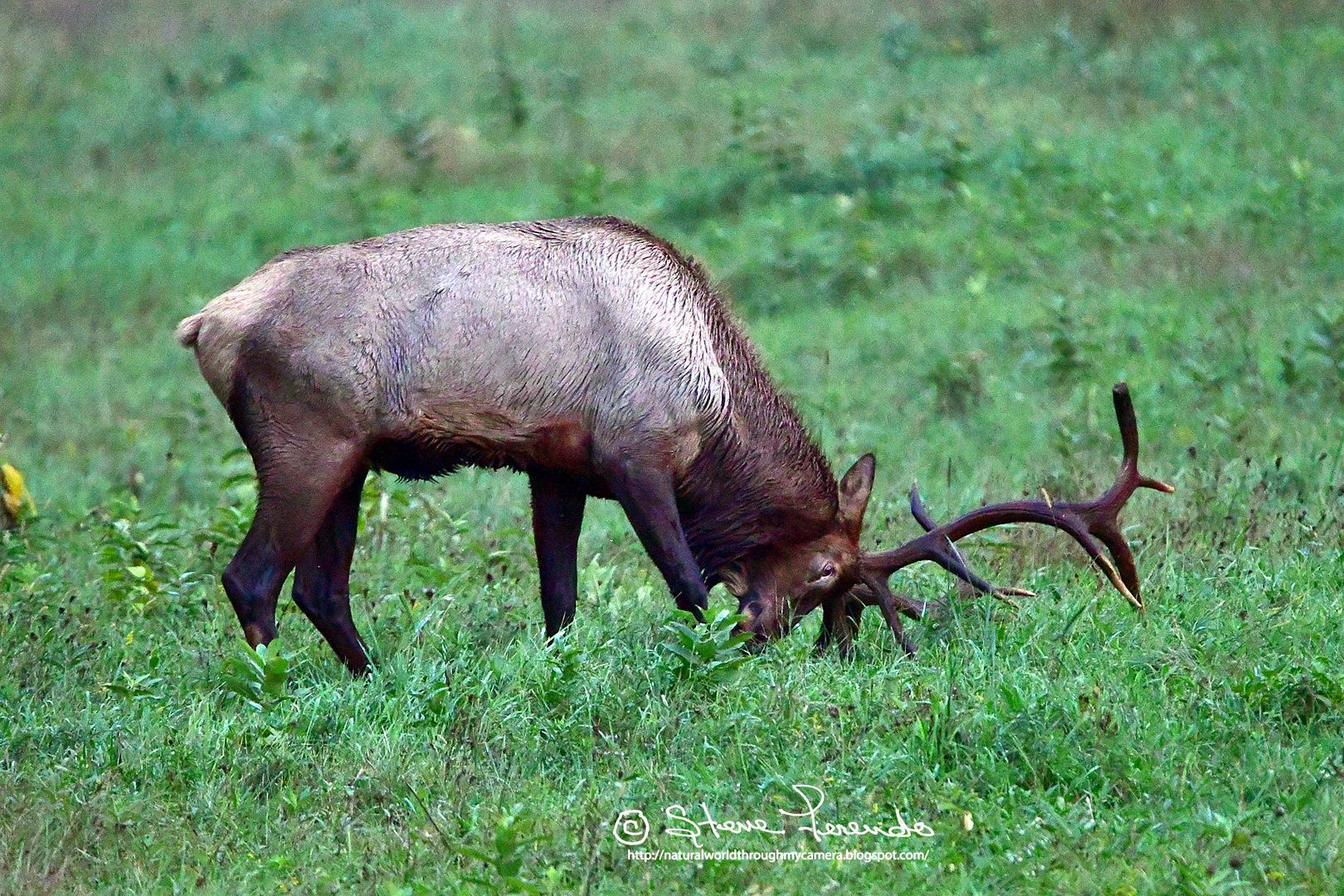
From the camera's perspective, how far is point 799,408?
25.0ft

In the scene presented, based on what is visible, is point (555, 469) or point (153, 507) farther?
point (153, 507)

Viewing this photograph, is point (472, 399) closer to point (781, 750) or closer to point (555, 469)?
point (555, 469)

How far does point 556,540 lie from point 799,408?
6.03ft

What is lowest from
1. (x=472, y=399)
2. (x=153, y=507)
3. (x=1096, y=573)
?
(x=153, y=507)

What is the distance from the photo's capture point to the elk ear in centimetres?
618

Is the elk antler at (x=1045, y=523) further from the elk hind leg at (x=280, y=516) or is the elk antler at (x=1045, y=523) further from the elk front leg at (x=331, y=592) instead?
the elk hind leg at (x=280, y=516)

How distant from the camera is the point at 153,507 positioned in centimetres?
893

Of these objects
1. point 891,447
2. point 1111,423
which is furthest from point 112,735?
point 1111,423

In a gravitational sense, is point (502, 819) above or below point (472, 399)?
below

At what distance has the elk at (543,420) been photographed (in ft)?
19.0

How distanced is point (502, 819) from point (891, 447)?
4892 millimetres

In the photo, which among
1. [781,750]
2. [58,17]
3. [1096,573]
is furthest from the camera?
[58,17]

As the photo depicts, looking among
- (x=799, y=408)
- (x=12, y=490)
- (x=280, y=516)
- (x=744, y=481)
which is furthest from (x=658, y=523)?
(x=12, y=490)

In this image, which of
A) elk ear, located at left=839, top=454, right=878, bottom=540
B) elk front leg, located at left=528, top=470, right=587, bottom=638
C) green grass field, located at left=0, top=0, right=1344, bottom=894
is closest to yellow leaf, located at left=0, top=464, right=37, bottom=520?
green grass field, located at left=0, top=0, right=1344, bottom=894
